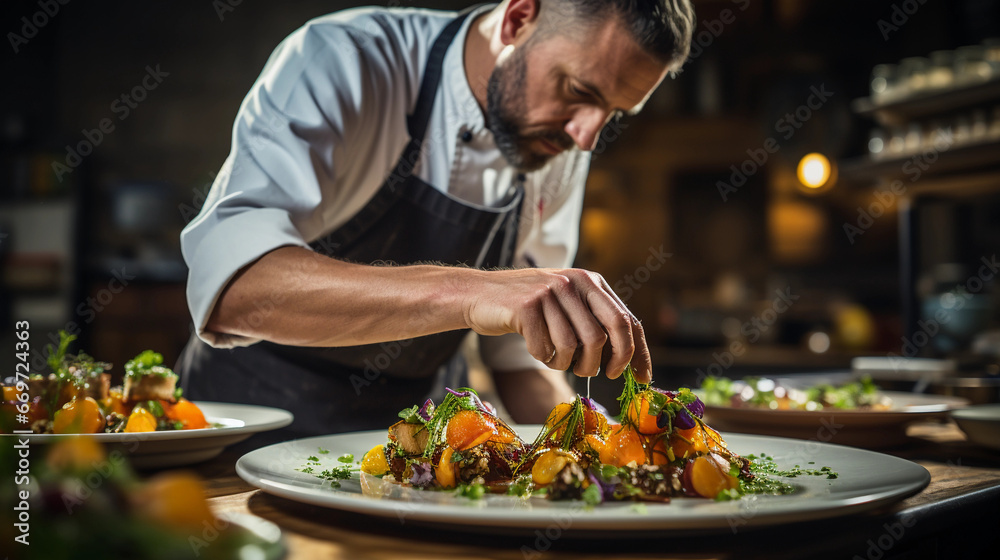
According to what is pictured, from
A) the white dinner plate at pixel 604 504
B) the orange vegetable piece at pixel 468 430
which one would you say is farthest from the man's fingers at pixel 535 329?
the white dinner plate at pixel 604 504

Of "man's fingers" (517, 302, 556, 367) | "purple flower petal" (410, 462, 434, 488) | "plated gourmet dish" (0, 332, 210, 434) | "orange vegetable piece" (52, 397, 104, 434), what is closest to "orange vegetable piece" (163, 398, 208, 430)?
"plated gourmet dish" (0, 332, 210, 434)

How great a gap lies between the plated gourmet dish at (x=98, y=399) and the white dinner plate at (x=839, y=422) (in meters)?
0.94

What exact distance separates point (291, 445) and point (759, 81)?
23.3 feet

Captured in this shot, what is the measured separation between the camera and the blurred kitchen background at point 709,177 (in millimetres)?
2758

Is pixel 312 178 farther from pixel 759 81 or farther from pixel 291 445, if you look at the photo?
pixel 759 81

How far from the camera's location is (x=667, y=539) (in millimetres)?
666

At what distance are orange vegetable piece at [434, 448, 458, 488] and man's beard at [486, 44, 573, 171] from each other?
0.87 meters

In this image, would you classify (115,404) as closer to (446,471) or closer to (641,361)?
(446,471)

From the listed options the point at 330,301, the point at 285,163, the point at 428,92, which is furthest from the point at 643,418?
the point at 428,92

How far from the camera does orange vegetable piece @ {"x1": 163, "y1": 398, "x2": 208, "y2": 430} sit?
1077mm

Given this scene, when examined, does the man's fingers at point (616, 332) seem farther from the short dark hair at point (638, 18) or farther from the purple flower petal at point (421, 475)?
the short dark hair at point (638, 18)

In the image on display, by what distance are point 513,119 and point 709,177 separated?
21.5 ft

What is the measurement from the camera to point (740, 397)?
1573 mm

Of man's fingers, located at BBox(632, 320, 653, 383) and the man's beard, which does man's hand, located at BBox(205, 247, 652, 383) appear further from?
the man's beard
